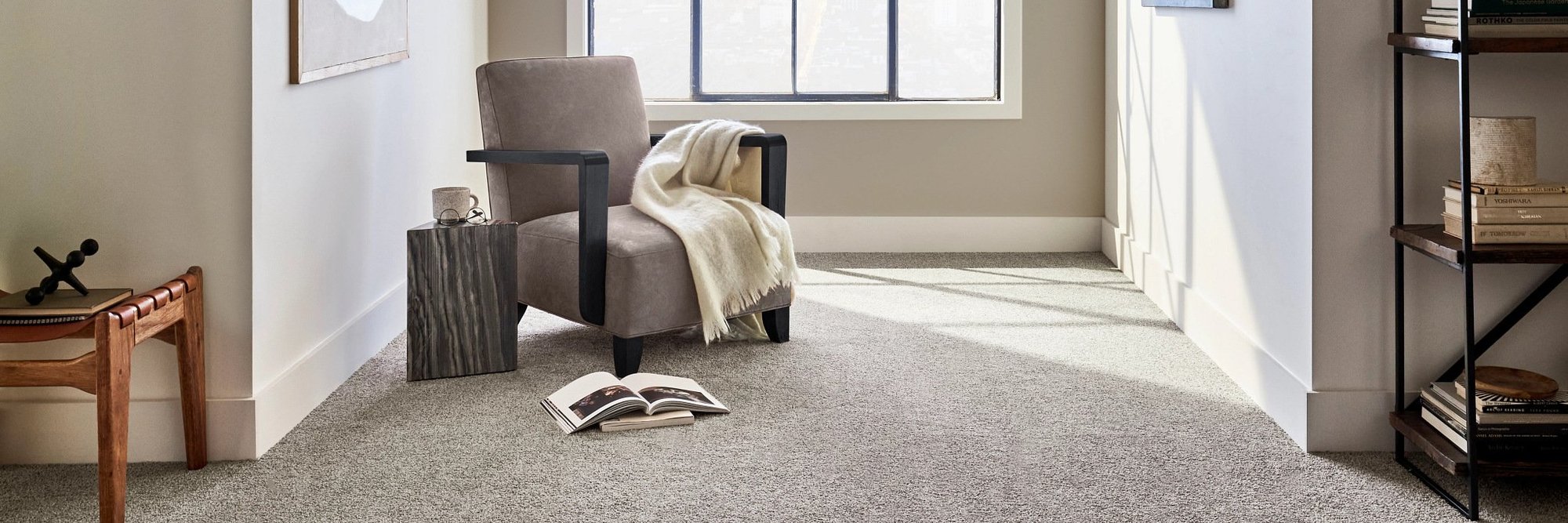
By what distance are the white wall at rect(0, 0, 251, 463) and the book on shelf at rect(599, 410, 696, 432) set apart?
75 centimetres

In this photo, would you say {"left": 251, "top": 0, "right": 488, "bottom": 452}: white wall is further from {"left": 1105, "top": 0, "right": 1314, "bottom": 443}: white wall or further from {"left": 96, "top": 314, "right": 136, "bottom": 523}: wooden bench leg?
{"left": 1105, "top": 0, "right": 1314, "bottom": 443}: white wall

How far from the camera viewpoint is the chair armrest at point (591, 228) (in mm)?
3352

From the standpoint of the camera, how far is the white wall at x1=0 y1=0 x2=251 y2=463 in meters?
2.54

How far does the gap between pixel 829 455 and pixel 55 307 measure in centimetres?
148

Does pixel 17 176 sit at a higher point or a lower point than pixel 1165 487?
higher

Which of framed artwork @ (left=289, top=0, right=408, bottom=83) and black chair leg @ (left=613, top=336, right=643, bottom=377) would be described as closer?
framed artwork @ (left=289, top=0, right=408, bottom=83)

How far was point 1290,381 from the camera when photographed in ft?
9.29

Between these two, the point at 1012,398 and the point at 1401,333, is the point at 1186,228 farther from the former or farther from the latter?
the point at 1401,333

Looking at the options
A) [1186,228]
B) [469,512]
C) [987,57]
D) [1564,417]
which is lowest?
[469,512]

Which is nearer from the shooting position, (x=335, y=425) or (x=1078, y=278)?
(x=335, y=425)

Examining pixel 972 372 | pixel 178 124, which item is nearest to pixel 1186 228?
pixel 972 372

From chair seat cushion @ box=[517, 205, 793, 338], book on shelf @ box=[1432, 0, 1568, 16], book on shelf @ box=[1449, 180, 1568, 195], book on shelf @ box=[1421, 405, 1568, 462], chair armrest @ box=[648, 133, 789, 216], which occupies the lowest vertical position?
book on shelf @ box=[1421, 405, 1568, 462]

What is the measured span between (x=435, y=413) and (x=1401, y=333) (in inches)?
82.1

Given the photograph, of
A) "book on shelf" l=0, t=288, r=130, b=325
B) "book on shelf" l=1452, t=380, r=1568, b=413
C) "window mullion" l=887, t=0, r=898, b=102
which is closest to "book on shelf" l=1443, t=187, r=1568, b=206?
"book on shelf" l=1452, t=380, r=1568, b=413
